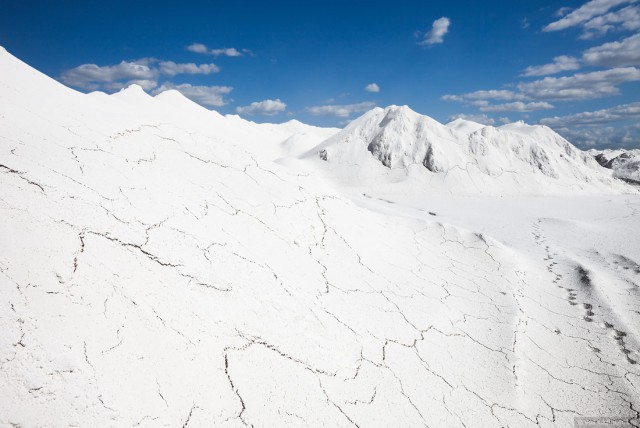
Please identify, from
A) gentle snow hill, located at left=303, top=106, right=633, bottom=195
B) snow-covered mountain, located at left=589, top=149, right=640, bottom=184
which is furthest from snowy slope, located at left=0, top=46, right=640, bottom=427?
snow-covered mountain, located at left=589, top=149, right=640, bottom=184

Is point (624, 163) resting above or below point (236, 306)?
above

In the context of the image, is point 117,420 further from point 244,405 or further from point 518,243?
point 518,243

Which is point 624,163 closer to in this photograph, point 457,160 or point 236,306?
point 457,160

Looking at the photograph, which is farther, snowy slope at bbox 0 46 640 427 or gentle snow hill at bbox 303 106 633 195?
gentle snow hill at bbox 303 106 633 195

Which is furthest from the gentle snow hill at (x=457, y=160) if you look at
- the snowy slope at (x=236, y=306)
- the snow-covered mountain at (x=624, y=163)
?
the snowy slope at (x=236, y=306)

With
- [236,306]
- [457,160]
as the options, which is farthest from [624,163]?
[236,306]

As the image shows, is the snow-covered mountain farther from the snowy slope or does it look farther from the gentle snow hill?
the snowy slope

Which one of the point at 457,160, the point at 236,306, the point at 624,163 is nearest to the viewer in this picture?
the point at 236,306

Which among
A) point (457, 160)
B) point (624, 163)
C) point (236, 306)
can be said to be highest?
point (624, 163)
